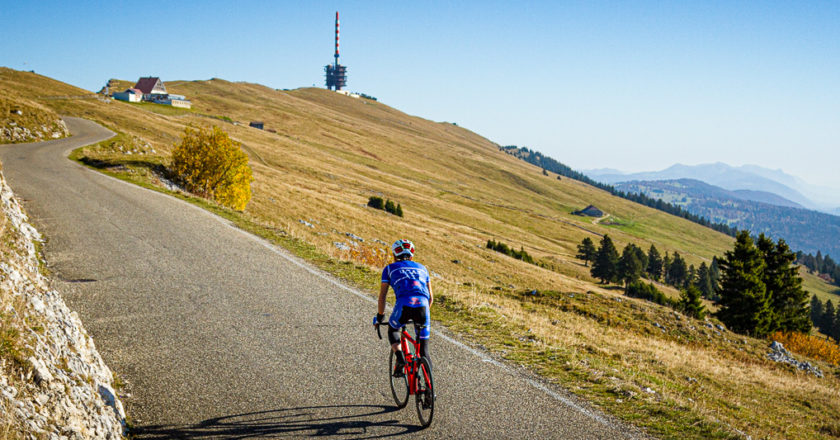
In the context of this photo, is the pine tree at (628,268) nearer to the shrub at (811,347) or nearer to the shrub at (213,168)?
the shrub at (811,347)

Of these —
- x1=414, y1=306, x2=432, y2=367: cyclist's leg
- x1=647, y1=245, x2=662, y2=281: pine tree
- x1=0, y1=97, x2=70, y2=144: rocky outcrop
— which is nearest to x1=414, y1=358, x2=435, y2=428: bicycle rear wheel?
x1=414, y1=306, x2=432, y2=367: cyclist's leg

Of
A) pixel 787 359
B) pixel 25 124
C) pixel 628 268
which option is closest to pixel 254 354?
pixel 787 359

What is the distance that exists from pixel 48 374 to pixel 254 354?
361 cm

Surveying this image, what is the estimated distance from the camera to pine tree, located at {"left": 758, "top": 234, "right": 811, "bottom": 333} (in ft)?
146

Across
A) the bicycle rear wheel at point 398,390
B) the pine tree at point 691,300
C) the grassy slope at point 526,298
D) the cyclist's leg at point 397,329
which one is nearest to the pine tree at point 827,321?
the grassy slope at point 526,298

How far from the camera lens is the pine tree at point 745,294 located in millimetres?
42000

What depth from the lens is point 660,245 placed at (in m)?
179

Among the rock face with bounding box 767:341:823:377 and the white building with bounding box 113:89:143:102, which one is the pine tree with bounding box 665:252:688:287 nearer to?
the rock face with bounding box 767:341:823:377

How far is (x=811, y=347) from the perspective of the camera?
107ft

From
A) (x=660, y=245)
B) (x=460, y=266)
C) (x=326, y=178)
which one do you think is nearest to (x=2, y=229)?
(x=460, y=266)

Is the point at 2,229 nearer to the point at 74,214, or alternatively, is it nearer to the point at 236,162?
the point at 74,214

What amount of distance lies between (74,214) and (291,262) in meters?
9.59

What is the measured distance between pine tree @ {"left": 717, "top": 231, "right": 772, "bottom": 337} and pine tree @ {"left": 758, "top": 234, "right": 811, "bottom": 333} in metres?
1.53

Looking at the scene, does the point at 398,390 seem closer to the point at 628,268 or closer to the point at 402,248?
the point at 402,248
